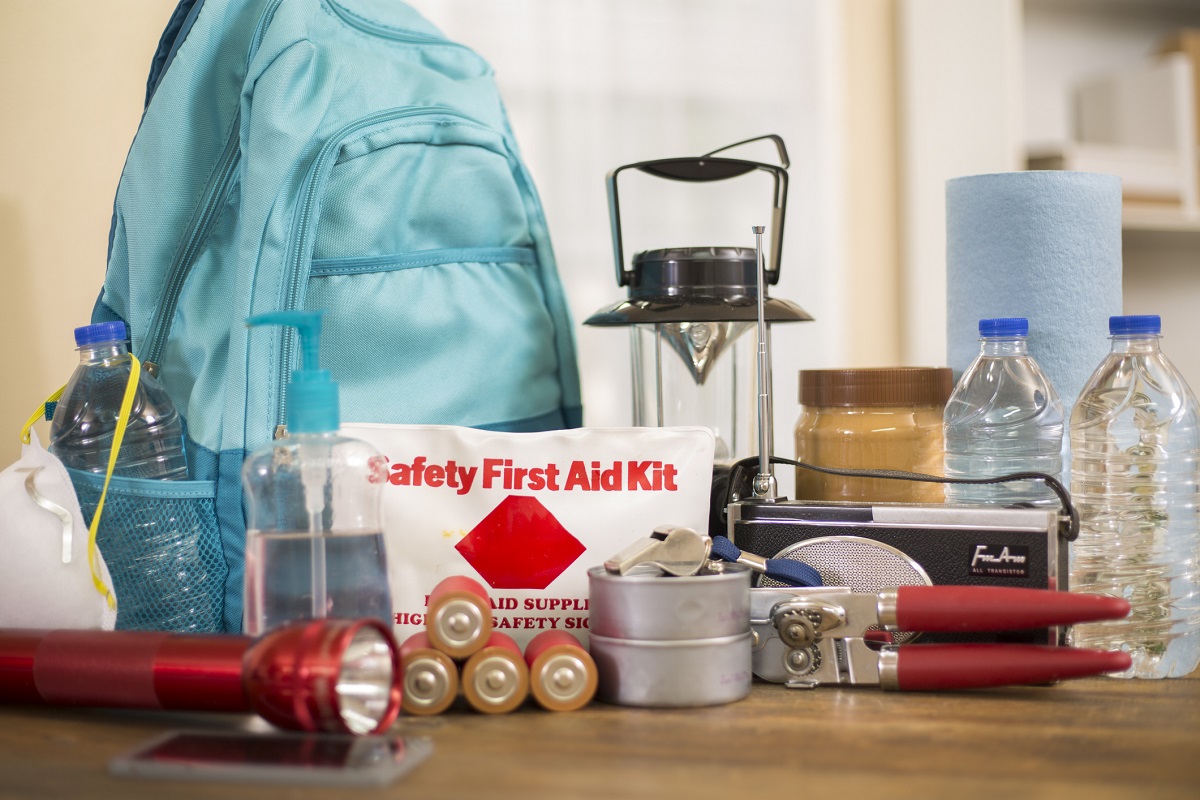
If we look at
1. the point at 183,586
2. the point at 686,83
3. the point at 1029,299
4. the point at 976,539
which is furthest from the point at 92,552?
the point at 686,83

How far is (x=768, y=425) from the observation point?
28.7 inches

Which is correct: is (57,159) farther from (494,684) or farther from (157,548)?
(494,684)

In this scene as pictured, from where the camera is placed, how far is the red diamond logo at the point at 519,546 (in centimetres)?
67

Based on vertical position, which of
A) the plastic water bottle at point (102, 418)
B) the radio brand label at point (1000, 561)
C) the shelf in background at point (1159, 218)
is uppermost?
the shelf in background at point (1159, 218)

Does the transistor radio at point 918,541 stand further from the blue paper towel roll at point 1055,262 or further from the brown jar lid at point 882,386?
the blue paper towel roll at point 1055,262

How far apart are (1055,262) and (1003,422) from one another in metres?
0.13

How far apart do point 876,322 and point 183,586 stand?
1.04 m

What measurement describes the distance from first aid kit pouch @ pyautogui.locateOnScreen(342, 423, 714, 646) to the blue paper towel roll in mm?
287

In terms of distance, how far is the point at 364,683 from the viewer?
530mm

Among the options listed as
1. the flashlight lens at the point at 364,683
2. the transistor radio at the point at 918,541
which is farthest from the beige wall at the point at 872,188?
the flashlight lens at the point at 364,683

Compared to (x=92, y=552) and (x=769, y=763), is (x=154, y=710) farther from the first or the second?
(x=769, y=763)

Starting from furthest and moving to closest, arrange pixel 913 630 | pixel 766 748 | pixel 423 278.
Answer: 1. pixel 423 278
2. pixel 913 630
3. pixel 766 748

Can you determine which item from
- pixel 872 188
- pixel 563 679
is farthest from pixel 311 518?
pixel 872 188

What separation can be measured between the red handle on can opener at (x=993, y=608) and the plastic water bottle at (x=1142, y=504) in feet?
0.34
